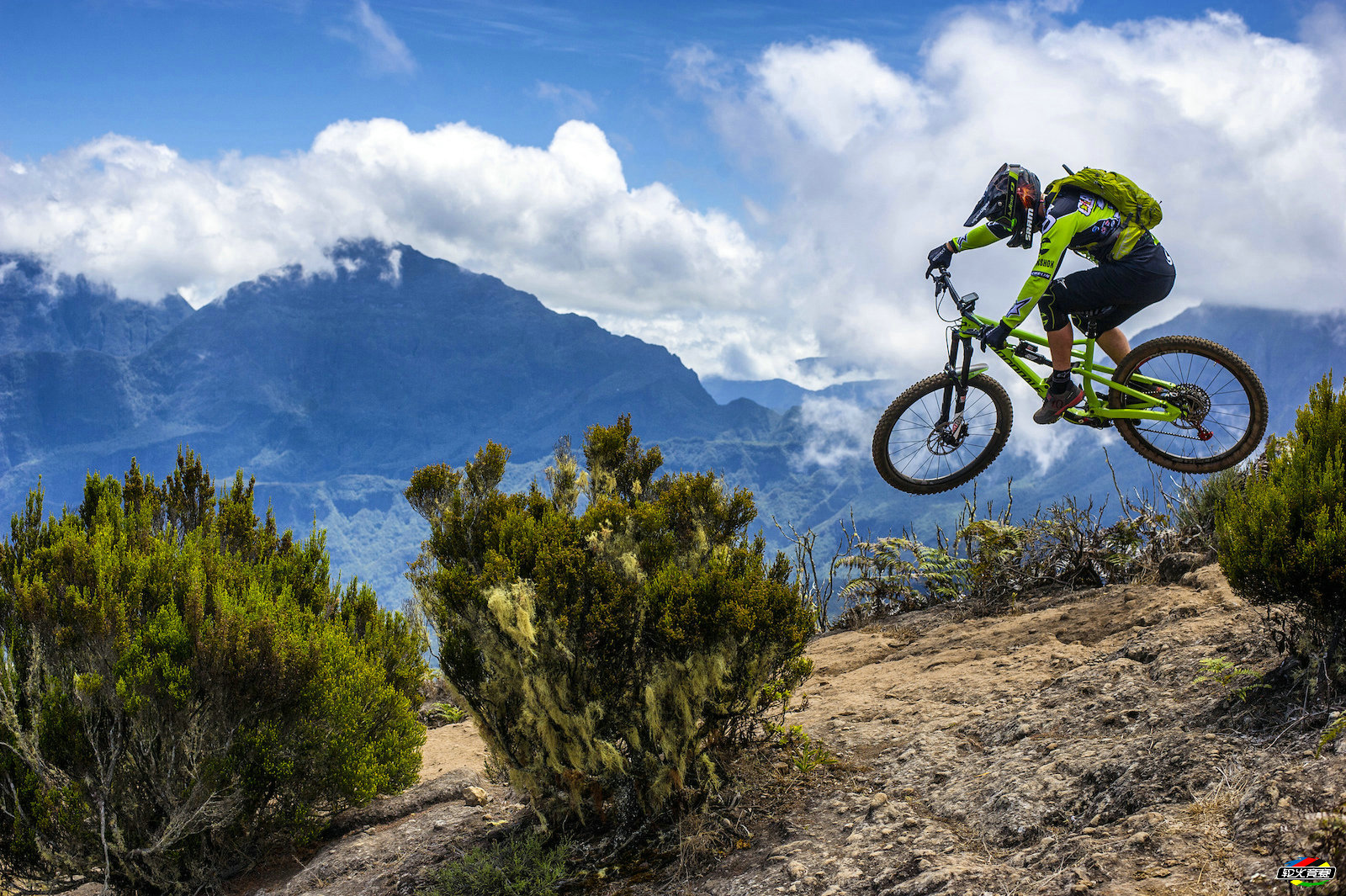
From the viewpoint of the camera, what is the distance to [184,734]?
615 centimetres

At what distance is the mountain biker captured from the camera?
6.37 m

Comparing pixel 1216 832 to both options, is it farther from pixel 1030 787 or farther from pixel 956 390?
pixel 956 390

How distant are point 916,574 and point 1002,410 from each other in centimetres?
377

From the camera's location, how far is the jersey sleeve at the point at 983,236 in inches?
258

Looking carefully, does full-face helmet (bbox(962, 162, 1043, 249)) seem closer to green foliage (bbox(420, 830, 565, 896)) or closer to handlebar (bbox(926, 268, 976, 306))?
handlebar (bbox(926, 268, 976, 306))

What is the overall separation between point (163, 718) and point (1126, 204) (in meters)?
8.89

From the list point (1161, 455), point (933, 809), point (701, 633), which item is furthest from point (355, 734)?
point (1161, 455)

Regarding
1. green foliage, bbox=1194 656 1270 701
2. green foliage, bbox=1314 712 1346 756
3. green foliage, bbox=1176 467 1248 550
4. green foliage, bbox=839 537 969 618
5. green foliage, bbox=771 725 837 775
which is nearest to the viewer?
green foliage, bbox=1314 712 1346 756

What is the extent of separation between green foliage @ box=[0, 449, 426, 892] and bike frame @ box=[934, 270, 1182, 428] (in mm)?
6182

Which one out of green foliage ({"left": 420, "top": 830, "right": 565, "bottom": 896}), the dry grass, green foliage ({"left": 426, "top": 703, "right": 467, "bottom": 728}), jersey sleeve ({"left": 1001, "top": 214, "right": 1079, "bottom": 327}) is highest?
jersey sleeve ({"left": 1001, "top": 214, "right": 1079, "bottom": 327})

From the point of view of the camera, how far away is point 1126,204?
20.8ft

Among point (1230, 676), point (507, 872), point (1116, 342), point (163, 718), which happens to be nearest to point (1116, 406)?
point (1116, 342)

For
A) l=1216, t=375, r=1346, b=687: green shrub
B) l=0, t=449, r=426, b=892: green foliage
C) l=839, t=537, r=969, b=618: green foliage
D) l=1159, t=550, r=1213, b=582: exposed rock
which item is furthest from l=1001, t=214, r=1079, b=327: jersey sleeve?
l=0, t=449, r=426, b=892: green foliage

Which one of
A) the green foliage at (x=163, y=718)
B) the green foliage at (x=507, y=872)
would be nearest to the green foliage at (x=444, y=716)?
the green foliage at (x=163, y=718)
